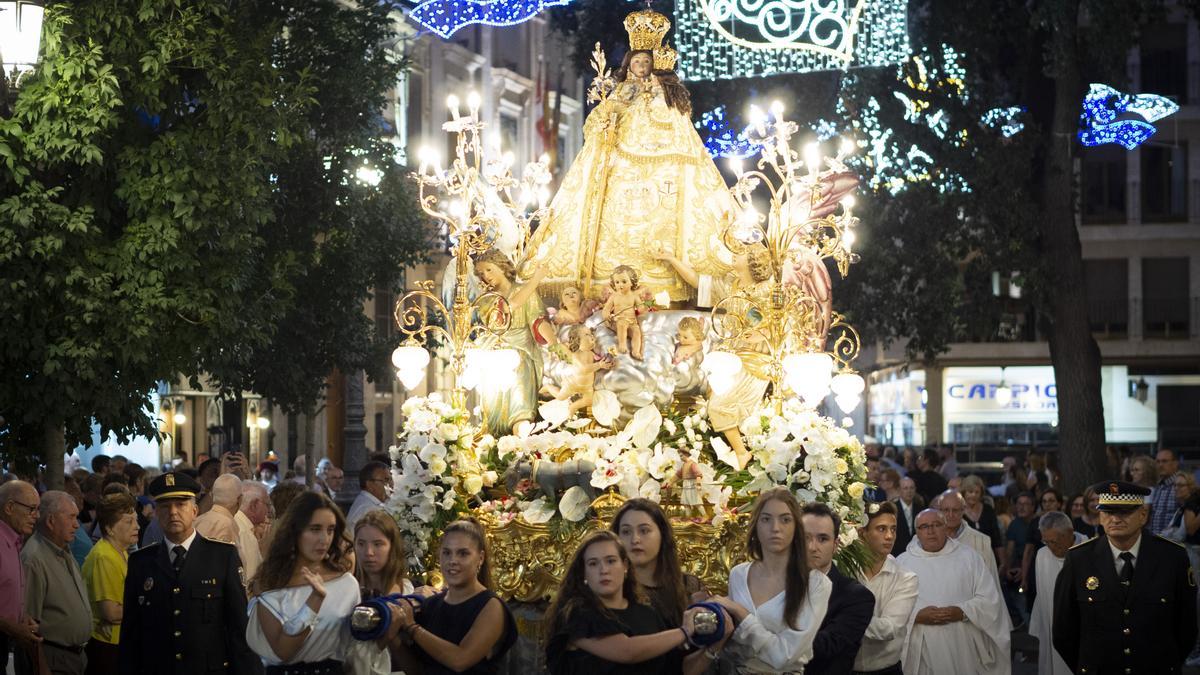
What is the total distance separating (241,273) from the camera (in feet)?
59.2

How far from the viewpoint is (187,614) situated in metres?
9.58

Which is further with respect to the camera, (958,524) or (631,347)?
(631,347)

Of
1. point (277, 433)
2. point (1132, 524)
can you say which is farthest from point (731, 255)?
point (277, 433)

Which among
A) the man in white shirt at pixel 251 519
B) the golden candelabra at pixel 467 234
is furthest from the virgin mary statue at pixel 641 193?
the man in white shirt at pixel 251 519

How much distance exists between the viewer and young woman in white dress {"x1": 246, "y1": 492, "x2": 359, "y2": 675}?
26.6ft

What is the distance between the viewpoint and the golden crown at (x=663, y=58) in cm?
1591

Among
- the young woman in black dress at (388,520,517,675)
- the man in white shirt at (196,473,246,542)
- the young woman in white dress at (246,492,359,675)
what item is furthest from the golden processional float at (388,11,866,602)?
the young woman in white dress at (246,492,359,675)

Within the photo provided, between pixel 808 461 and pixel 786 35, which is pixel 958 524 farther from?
pixel 786 35

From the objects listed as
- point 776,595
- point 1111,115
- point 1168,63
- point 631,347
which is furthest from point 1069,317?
point 1168,63

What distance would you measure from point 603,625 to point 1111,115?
1921 cm

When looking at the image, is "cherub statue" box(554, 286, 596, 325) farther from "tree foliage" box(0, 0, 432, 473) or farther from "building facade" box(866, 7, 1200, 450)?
"building facade" box(866, 7, 1200, 450)

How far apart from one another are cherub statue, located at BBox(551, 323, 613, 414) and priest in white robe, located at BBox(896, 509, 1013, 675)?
338 cm

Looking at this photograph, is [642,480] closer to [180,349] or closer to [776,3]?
[180,349]

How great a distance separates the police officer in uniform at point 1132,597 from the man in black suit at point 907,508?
499cm
